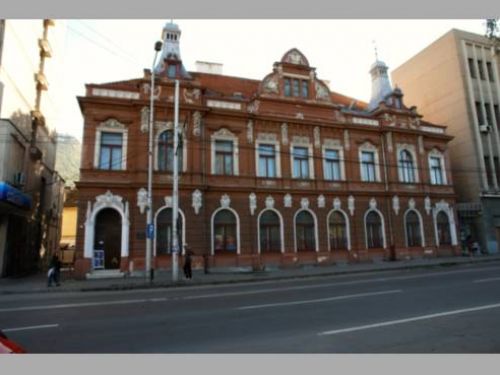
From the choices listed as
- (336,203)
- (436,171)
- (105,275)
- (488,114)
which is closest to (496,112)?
(488,114)

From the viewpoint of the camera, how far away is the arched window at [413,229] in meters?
26.8

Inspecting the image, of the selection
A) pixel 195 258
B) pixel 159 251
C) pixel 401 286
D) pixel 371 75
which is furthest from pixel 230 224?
pixel 371 75

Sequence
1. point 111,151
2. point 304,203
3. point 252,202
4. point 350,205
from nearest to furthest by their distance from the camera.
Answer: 1. point 111,151
2. point 252,202
3. point 304,203
4. point 350,205

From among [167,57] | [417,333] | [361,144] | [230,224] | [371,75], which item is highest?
[371,75]

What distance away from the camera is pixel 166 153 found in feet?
70.3

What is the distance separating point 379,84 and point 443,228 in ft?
45.5

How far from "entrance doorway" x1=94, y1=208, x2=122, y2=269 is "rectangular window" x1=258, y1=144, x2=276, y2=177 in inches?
386

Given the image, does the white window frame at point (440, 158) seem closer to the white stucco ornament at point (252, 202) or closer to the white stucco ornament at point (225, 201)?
the white stucco ornament at point (252, 202)

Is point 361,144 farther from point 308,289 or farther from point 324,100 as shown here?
point 308,289

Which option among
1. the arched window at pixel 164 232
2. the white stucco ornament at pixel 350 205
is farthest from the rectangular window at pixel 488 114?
the arched window at pixel 164 232

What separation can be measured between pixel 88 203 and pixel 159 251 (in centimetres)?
486

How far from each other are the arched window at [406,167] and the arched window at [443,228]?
13.0ft

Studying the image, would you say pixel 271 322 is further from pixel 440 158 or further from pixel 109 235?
pixel 440 158

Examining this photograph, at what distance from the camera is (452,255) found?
2770cm
